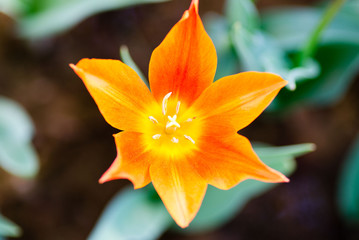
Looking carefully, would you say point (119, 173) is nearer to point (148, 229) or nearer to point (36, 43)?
point (148, 229)

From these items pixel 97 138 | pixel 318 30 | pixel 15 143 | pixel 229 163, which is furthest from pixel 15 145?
pixel 318 30

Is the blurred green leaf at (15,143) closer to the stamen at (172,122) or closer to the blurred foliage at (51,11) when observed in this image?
the blurred foliage at (51,11)

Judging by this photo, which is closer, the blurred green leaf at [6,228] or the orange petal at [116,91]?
the orange petal at [116,91]

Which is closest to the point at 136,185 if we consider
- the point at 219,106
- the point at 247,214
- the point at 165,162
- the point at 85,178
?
the point at 165,162

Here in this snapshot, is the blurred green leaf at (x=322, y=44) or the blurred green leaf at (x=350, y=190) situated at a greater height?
the blurred green leaf at (x=322, y=44)

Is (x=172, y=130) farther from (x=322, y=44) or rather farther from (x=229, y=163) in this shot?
(x=322, y=44)

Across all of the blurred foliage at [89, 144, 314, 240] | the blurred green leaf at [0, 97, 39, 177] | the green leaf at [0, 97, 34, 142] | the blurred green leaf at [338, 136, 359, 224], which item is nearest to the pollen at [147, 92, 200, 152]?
the blurred foliage at [89, 144, 314, 240]

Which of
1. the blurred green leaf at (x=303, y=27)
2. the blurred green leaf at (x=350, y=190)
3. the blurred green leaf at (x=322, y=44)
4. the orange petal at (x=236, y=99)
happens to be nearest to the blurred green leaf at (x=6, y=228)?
the orange petal at (x=236, y=99)
